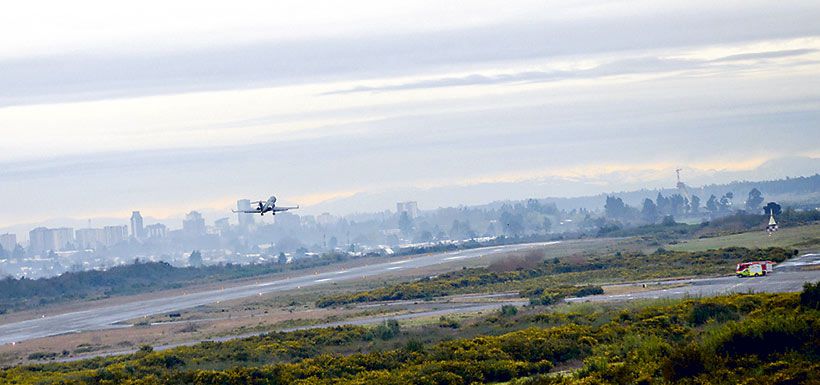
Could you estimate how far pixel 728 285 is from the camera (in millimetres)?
52688

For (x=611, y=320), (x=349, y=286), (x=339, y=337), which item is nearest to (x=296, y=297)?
(x=349, y=286)

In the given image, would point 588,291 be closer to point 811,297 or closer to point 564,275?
point 564,275

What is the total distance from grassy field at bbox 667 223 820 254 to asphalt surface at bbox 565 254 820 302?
1895 centimetres

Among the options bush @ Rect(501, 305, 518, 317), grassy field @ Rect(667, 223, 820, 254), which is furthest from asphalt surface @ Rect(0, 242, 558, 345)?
grassy field @ Rect(667, 223, 820, 254)

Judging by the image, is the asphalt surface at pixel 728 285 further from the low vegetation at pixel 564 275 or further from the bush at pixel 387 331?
the bush at pixel 387 331

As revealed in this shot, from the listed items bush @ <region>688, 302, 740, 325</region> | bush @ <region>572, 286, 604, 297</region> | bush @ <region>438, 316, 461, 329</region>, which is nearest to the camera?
bush @ <region>688, 302, 740, 325</region>

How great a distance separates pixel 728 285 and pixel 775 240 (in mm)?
44579

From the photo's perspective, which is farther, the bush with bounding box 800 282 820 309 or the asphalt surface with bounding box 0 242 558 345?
the asphalt surface with bounding box 0 242 558 345

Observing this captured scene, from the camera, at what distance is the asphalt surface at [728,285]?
158ft

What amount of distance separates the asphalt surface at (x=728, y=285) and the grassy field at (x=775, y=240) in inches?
746

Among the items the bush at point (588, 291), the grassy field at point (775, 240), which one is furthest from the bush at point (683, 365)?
the grassy field at point (775, 240)

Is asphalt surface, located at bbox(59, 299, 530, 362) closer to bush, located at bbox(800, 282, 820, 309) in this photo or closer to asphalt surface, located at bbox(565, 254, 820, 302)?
asphalt surface, located at bbox(565, 254, 820, 302)

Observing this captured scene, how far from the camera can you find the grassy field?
3329 inches

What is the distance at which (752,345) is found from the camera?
982 inches
